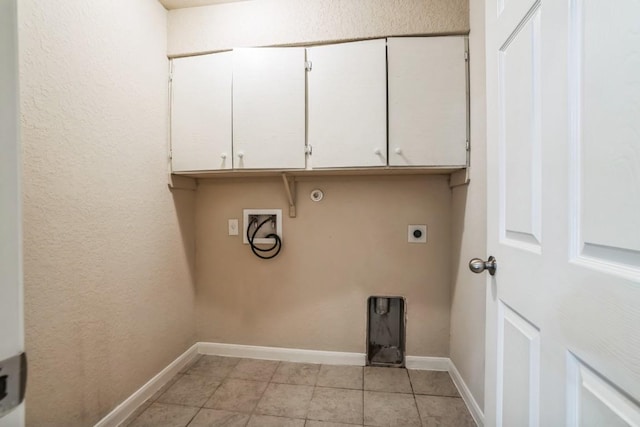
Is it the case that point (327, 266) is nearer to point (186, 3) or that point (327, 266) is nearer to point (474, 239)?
point (474, 239)

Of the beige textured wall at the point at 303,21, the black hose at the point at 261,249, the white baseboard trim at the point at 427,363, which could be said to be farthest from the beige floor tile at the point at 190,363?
the beige textured wall at the point at 303,21

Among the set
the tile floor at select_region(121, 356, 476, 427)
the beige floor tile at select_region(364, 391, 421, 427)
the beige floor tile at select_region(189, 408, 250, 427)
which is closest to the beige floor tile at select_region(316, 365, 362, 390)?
the tile floor at select_region(121, 356, 476, 427)

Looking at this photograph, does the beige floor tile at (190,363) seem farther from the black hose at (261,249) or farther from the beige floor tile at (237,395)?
the black hose at (261,249)

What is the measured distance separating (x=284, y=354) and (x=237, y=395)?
0.43m

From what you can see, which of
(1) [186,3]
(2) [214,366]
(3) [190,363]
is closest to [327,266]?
(2) [214,366]

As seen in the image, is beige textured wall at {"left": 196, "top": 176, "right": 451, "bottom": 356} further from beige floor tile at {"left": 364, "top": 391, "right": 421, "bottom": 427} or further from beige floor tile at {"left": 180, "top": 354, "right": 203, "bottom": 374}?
beige floor tile at {"left": 364, "top": 391, "right": 421, "bottom": 427}

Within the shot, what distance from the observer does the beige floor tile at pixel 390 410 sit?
1.33 meters

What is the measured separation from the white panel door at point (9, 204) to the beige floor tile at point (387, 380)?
1.64m

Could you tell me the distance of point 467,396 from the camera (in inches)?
56.5

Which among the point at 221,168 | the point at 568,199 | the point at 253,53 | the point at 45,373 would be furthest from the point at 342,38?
the point at 45,373

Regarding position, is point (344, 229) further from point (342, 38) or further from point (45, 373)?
point (45, 373)

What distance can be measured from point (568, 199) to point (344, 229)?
137cm

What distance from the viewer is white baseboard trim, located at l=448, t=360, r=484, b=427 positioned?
4.26 ft

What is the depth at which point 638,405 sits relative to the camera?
405 millimetres
